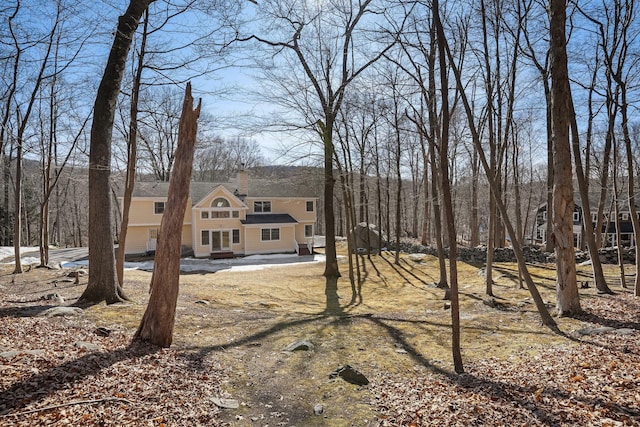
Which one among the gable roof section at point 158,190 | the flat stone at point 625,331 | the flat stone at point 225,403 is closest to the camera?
the flat stone at point 225,403

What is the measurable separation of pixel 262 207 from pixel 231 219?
2791 millimetres

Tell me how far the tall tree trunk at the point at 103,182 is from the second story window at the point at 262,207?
18.5m

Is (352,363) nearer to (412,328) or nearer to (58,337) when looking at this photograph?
(412,328)

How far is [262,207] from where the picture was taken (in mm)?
26156

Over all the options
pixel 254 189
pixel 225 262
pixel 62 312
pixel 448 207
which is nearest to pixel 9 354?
pixel 62 312

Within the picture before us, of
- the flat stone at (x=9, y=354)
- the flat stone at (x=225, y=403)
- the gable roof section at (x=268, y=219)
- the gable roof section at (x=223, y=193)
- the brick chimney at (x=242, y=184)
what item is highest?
the brick chimney at (x=242, y=184)

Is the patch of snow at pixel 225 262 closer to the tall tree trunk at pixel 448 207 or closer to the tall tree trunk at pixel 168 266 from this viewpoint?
the tall tree trunk at pixel 168 266

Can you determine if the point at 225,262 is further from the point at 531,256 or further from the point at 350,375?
the point at 350,375

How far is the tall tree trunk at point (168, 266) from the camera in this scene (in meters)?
5.32

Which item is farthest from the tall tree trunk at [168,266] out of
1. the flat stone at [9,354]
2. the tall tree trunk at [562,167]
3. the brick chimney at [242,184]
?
the brick chimney at [242,184]

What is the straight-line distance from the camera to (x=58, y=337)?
5.00 metres

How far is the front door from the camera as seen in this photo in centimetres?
2369

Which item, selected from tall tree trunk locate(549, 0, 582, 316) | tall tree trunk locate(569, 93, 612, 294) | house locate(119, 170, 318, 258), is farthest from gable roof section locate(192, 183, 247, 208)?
tall tree trunk locate(549, 0, 582, 316)

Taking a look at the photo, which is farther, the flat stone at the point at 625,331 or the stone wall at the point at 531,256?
the stone wall at the point at 531,256
